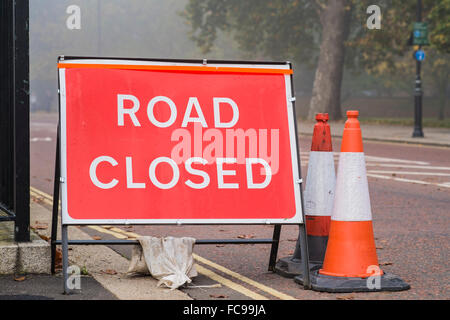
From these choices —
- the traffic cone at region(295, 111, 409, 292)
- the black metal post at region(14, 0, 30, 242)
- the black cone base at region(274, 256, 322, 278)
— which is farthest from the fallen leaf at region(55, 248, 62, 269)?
the traffic cone at region(295, 111, 409, 292)

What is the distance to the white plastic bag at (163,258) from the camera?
6.23m

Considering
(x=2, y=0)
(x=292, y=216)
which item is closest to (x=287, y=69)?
(x=292, y=216)

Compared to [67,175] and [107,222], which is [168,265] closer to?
[107,222]

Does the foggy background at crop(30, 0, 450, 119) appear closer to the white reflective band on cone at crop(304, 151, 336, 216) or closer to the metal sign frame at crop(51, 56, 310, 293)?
the white reflective band on cone at crop(304, 151, 336, 216)

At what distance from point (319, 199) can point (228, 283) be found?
0.92 metres

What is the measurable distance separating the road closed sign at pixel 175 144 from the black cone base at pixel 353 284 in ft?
1.55

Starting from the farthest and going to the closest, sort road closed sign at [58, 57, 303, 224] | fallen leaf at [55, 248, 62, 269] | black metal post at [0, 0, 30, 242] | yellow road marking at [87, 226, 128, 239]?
yellow road marking at [87, 226, 128, 239]
fallen leaf at [55, 248, 62, 269]
black metal post at [0, 0, 30, 242]
road closed sign at [58, 57, 303, 224]

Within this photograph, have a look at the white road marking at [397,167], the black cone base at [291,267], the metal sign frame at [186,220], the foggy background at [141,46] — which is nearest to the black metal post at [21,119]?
the metal sign frame at [186,220]

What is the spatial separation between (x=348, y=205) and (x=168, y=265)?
1.36m

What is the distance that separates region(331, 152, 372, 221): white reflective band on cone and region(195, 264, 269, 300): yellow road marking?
2.68 ft

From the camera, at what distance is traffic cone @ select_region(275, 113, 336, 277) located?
644 cm

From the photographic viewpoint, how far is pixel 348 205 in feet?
20.1

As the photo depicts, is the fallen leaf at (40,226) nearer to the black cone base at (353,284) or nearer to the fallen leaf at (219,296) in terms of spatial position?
the fallen leaf at (219,296)

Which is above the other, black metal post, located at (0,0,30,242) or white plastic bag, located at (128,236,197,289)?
black metal post, located at (0,0,30,242)
